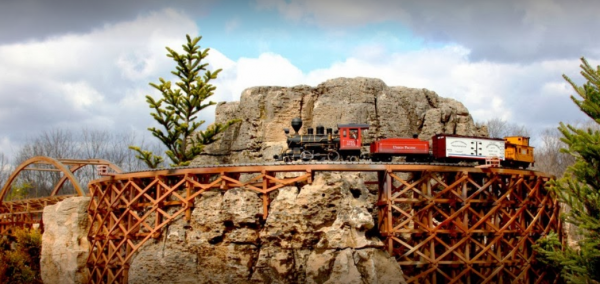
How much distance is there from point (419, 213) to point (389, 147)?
2970 millimetres

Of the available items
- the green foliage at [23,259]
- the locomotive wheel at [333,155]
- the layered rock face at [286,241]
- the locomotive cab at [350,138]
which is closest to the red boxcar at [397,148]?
the locomotive cab at [350,138]

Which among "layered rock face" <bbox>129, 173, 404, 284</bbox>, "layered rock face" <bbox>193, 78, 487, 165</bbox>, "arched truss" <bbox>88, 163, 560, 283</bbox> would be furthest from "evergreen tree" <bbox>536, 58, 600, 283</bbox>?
"layered rock face" <bbox>193, 78, 487, 165</bbox>

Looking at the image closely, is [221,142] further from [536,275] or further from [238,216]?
[536,275]

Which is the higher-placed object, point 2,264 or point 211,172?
point 211,172

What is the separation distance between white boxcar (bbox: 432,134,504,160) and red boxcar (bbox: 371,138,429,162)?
52 centimetres

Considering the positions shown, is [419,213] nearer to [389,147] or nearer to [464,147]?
[389,147]

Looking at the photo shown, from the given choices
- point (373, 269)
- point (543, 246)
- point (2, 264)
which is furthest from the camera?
point (2, 264)

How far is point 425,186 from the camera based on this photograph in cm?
2070

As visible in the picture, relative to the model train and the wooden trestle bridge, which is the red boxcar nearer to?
the model train

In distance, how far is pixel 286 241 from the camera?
18.7 meters

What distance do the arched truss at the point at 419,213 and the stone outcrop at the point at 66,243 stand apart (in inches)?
40.9

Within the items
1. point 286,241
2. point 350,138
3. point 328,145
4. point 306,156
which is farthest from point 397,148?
point 286,241

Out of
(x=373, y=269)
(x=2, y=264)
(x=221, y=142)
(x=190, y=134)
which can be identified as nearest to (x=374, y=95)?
(x=221, y=142)

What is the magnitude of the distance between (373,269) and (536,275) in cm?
771
